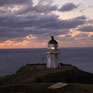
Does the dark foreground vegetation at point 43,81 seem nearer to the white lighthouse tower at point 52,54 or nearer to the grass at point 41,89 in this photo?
the grass at point 41,89

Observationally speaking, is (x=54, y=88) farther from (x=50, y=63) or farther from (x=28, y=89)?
(x=50, y=63)

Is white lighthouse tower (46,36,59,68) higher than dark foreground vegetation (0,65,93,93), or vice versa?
white lighthouse tower (46,36,59,68)

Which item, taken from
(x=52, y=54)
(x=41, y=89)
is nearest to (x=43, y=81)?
(x=41, y=89)

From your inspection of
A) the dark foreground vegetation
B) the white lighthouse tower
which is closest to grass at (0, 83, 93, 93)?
the dark foreground vegetation

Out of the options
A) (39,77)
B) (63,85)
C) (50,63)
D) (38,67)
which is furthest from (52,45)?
(63,85)

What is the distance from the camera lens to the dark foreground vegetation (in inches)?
1177

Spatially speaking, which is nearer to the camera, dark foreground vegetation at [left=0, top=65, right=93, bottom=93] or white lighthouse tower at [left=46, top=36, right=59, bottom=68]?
dark foreground vegetation at [left=0, top=65, right=93, bottom=93]

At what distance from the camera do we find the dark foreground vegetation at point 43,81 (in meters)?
29.9

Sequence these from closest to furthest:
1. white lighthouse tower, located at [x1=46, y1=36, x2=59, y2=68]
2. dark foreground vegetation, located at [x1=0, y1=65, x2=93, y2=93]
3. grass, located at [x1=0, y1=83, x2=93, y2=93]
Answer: grass, located at [x1=0, y1=83, x2=93, y2=93]
dark foreground vegetation, located at [x1=0, y1=65, x2=93, y2=93]
white lighthouse tower, located at [x1=46, y1=36, x2=59, y2=68]

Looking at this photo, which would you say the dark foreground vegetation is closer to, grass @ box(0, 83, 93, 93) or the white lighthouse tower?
grass @ box(0, 83, 93, 93)

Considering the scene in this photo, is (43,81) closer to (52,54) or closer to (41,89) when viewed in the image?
(41,89)

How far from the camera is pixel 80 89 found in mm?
29547

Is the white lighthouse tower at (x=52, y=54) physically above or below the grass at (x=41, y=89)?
above

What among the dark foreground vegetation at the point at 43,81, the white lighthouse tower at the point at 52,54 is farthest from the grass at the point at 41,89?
the white lighthouse tower at the point at 52,54
